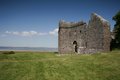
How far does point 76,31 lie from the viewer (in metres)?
46.9

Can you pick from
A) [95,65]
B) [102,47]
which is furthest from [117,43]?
[95,65]

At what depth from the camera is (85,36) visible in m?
43.7

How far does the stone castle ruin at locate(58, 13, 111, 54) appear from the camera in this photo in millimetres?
38625

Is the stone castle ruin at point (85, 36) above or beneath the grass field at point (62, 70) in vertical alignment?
above

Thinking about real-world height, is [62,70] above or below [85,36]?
below

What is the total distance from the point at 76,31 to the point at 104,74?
2526 cm

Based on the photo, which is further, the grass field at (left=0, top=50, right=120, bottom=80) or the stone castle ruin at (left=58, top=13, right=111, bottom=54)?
the stone castle ruin at (left=58, top=13, right=111, bottom=54)

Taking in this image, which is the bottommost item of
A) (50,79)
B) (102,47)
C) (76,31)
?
(50,79)

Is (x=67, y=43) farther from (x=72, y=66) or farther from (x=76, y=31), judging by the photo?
(x=72, y=66)

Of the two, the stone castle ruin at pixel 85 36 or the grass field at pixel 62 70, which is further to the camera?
the stone castle ruin at pixel 85 36

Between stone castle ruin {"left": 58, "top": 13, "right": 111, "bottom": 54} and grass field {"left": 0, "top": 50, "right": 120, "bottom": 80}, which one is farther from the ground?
stone castle ruin {"left": 58, "top": 13, "right": 111, "bottom": 54}

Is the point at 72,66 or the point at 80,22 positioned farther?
the point at 80,22

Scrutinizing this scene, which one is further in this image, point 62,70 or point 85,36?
point 85,36

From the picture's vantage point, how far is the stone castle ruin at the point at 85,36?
38625mm
